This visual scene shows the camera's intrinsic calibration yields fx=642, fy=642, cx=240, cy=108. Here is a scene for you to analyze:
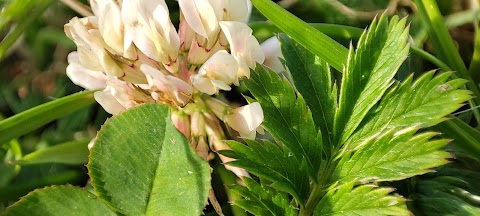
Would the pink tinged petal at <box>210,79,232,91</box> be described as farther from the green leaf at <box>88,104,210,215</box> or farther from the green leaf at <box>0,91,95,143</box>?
the green leaf at <box>0,91,95,143</box>

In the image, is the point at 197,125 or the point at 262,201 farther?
the point at 197,125

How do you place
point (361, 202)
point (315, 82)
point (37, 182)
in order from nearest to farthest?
point (361, 202)
point (315, 82)
point (37, 182)

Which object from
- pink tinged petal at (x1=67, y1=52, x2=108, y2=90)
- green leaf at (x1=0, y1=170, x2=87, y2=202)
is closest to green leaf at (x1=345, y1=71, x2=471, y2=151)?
pink tinged petal at (x1=67, y1=52, x2=108, y2=90)

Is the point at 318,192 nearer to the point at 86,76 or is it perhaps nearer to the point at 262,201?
the point at 262,201

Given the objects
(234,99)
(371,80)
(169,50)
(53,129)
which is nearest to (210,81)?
(169,50)

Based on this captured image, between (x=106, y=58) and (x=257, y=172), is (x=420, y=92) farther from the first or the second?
(x=106, y=58)

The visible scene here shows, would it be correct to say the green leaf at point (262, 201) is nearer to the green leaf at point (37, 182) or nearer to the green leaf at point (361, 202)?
the green leaf at point (361, 202)

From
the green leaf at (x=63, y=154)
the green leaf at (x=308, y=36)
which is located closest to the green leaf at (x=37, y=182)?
the green leaf at (x=63, y=154)

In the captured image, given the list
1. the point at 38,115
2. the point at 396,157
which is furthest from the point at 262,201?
the point at 38,115
